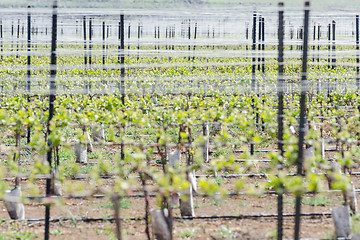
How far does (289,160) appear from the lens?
4.05 meters

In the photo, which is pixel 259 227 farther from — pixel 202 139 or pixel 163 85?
pixel 163 85

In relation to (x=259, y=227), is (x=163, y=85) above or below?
above

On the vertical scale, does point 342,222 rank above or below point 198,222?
above

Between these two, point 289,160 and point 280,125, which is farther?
point 280,125

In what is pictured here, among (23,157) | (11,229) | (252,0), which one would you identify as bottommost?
(11,229)

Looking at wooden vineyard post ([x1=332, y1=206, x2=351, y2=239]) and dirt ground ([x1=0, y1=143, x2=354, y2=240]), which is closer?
wooden vineyard post ([x1=332, y1=206, x2=351, y2=239])

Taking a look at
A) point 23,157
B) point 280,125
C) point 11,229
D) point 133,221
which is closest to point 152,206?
point 133,221

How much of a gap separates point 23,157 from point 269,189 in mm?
4070

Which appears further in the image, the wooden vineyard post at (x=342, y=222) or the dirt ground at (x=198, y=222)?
the dirt ground at (x=198, y=222)

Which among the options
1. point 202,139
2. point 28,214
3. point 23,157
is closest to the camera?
point 202,139

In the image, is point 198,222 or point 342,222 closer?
point 342,222

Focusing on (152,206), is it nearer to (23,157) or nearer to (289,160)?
(289,160)

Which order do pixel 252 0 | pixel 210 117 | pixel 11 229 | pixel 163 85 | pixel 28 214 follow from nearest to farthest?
pixel 11 229
pixel 28 214
pixel 210 117
pixel 252 0
pixel 163 85

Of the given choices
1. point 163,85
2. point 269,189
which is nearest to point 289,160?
→ point 269,189
